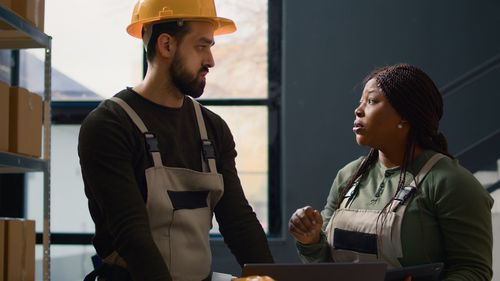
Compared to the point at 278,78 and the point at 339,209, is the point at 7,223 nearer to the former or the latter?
the point at 339,209

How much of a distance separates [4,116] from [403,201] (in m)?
1.36

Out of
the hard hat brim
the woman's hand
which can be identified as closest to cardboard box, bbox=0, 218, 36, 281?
the hard hat brim

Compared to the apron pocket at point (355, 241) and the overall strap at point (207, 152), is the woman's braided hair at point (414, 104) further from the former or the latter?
the overall strap at point (207, 152)

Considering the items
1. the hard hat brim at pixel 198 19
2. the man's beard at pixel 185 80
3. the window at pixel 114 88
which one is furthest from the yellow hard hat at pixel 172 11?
the window at pixel 114 88

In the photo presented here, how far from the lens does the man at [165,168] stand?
2.07 metres

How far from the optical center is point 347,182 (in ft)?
8.92

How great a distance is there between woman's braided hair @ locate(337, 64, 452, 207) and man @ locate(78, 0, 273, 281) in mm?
546

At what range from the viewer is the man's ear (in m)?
2.37

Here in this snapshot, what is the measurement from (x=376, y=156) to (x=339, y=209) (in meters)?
0.24

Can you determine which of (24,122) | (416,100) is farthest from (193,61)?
(24,122)

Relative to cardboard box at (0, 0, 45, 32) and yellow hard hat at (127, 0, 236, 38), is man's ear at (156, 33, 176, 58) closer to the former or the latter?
yellow hard hat at (127, 0, 236, 38)

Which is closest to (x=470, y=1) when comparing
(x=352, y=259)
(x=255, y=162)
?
(x=255, y=162)

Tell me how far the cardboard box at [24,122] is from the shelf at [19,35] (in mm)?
214

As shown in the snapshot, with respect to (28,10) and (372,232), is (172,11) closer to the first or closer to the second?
(28,10)
